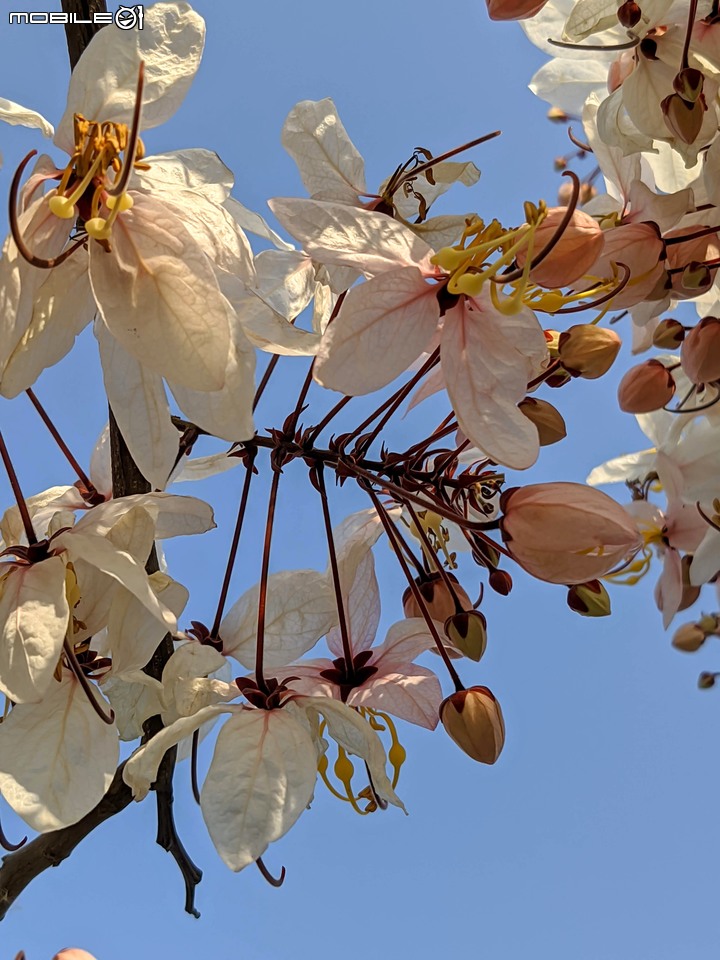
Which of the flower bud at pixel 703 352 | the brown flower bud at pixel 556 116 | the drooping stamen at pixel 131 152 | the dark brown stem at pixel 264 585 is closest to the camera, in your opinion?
the drooping stamen at pixel 131 152

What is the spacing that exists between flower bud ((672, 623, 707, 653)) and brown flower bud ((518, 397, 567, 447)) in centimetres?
65

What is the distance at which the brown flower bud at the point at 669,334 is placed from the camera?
0.81 m

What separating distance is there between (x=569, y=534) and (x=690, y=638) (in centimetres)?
72

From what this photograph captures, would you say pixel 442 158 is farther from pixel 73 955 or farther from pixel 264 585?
pixel 73 955

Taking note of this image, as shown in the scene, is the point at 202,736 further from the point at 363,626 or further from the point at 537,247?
the point at 537,247

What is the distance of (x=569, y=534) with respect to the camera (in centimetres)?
57

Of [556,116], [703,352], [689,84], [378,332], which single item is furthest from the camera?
[556,116]

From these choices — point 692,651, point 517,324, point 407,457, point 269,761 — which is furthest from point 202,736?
point 692,651

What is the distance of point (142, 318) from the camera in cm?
50

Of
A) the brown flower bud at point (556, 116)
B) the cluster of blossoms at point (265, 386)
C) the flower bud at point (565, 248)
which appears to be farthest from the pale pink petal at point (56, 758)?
the brown flower bud at point (556, 116)

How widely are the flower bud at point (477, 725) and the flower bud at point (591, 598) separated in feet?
0.28

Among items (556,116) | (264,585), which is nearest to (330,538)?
(264,585)

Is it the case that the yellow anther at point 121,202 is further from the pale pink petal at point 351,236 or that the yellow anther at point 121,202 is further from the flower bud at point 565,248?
the flower bud at point 565,248

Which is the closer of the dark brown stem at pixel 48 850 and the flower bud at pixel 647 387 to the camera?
the dark brown stem at pixel 48 850
